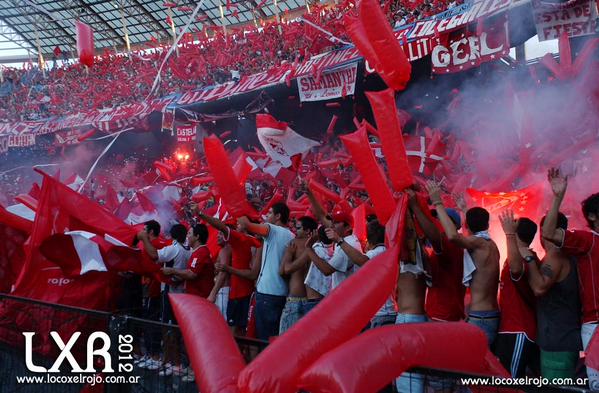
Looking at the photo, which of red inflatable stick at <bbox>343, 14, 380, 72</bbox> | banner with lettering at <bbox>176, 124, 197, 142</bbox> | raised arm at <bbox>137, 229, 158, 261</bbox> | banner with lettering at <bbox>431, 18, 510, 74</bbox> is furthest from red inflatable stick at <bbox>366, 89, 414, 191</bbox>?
banner with lettering at <bbox>176, 124, 197, 142</bbox>

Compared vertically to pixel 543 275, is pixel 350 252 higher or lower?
higher

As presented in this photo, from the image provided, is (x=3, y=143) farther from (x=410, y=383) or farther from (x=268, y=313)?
(x=410, y=383)

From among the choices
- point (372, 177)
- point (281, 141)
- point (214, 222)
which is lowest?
point (214, 222)

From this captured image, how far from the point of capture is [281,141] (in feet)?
25.2

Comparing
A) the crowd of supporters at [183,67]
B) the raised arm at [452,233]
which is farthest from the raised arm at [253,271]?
the crowd of supporters at [183,67]

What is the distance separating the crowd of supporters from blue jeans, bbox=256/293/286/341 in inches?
283

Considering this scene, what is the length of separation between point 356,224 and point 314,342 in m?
3.25

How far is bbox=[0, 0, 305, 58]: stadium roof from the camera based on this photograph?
28284 mm

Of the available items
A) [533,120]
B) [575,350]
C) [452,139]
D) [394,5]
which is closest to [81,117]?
[394,5]

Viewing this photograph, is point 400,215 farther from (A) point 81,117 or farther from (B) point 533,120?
(A) point 81,117

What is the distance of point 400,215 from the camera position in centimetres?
321

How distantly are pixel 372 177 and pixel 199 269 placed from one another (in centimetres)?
225

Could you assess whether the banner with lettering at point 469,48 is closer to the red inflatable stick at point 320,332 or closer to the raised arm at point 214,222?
the raised arm at point 214,222

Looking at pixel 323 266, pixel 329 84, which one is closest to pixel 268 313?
pixel 323 266
